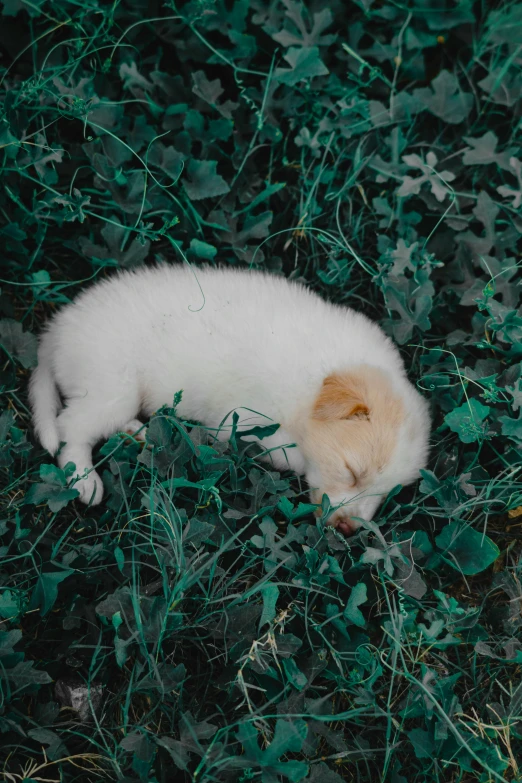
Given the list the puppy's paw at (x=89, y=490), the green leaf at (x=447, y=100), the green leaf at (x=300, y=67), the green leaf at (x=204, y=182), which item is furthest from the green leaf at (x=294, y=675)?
the green leaf at (x=447, y=100)

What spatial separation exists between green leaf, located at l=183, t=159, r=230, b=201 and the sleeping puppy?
44cm

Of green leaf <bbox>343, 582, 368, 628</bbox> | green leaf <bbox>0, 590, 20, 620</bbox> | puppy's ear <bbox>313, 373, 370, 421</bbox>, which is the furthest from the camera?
puppy's ear <bbox>313, 373, 370, 421</bbox>

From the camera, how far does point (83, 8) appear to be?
3.09 meters

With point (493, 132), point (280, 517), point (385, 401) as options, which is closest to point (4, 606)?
point (280, 517)

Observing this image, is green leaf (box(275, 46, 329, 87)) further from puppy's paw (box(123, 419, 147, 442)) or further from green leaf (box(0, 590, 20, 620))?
green leaf (box(0, 590, 20, 620))

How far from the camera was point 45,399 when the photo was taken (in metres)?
2.94

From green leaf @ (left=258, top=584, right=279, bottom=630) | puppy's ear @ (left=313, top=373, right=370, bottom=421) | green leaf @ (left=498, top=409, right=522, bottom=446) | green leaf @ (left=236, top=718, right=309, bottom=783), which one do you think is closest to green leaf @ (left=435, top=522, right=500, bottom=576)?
green leaf @ (left=498, top=409, right=522, bottom=446)

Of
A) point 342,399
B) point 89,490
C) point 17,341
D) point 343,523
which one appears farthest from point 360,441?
point 17,341

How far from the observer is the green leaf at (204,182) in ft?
10.3

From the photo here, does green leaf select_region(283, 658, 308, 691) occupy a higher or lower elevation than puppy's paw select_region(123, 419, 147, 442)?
lower

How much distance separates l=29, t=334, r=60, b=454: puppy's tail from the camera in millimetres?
2865

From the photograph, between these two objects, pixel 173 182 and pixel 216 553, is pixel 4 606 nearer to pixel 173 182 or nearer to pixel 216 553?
pixel 216 553

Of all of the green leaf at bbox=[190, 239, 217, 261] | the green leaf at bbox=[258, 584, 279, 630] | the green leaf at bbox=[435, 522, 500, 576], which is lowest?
the green leaf at bbox=[435, 522, 500, 576]

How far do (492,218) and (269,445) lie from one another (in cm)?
156
